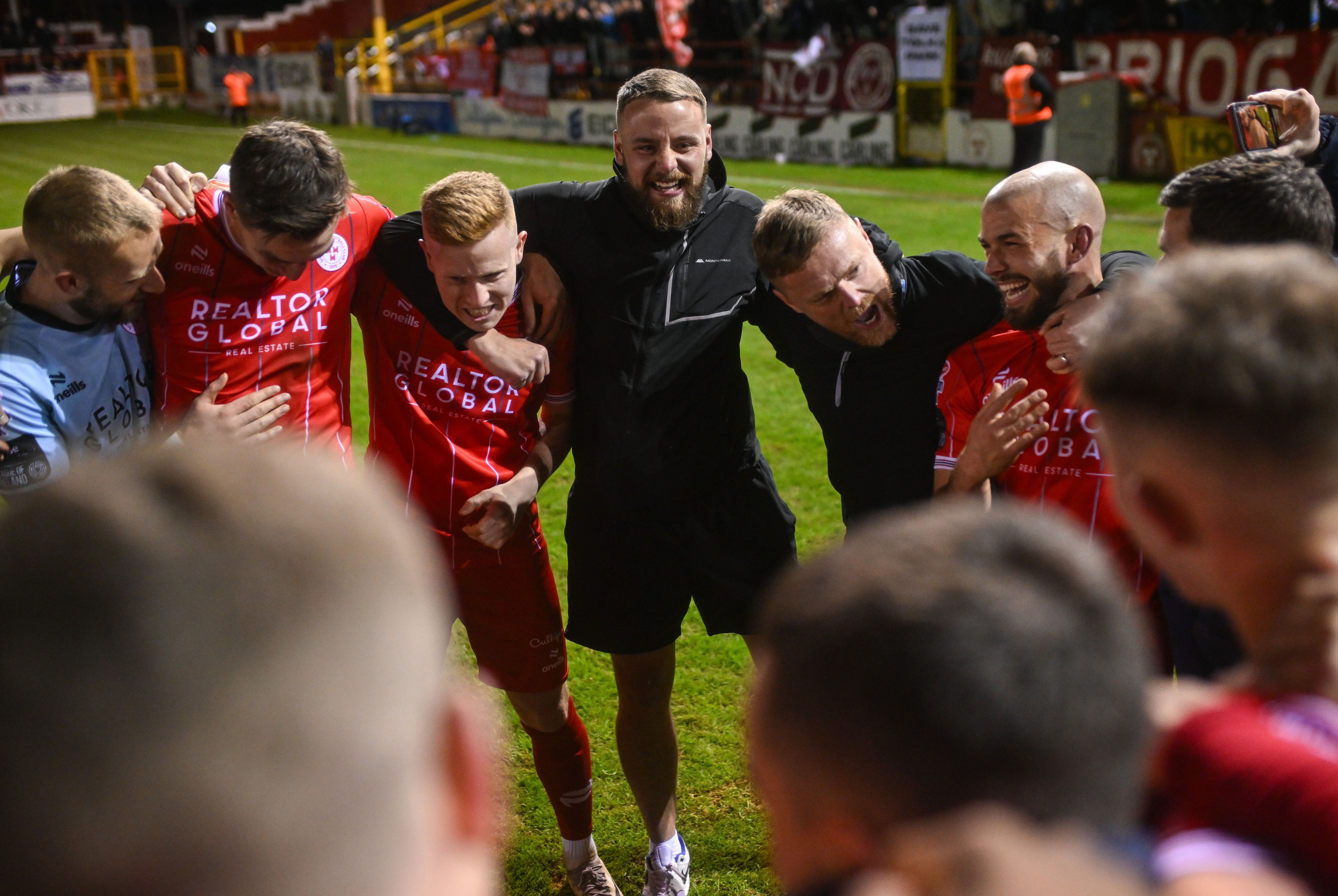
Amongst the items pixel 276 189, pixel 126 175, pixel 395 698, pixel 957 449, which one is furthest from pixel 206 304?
pixel 126 175

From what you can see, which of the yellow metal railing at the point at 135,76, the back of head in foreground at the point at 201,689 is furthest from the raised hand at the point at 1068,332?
the yellow metal railing at the point at 135,76

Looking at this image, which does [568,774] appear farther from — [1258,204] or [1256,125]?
[1256,125]

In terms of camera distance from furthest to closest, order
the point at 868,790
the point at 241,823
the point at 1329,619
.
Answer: the point at 1329,619 → the point at 868,790 → the point at 241,823

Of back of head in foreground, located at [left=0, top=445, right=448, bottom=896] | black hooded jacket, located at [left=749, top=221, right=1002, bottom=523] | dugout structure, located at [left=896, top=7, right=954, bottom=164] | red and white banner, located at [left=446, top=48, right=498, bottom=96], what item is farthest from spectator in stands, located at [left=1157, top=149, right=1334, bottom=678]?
red and white banner, located at [left=446, top=48, right=498, bottom=96]

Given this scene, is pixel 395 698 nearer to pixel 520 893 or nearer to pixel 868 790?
pixel 868 790

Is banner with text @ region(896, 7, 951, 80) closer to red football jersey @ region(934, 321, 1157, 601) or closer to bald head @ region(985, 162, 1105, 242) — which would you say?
bald head @ region(985, 162, 1105, 242)

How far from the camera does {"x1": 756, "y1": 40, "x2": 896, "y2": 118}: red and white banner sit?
20.2 m

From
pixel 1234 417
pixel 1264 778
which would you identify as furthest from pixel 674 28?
pixel 1264 778

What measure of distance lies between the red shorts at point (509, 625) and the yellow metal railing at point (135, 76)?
1637 inches

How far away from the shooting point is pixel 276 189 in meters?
3.02

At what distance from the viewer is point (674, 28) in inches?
940

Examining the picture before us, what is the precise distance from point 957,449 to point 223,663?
2.54 m

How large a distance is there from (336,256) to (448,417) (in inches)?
26.1

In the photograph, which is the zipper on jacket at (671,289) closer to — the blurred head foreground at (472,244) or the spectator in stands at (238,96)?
the blurred head foreground at (472,244)
